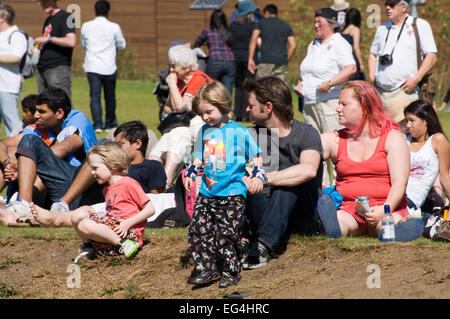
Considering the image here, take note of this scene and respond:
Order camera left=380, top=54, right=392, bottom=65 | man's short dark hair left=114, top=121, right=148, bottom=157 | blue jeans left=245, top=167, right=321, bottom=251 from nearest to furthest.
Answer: blue jeans left=245, top=167, right=321, bottom=251
man's short dark hair left=114, top=121, right=148, bottom=157
camera left=380, top=54, right=392, bottom=65

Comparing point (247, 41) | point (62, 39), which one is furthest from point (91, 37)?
point (247, 41)

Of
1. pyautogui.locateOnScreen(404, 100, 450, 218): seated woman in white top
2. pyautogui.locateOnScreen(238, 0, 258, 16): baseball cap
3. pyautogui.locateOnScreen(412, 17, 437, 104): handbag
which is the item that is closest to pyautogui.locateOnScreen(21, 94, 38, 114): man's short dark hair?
pyautogui.locateOnScreen(404, 100, 450, 218): seated woman in white top

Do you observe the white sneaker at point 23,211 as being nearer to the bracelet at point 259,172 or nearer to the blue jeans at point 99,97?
the bracelet at point 259,172

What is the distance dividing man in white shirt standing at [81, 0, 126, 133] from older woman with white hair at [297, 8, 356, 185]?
4.48 meters

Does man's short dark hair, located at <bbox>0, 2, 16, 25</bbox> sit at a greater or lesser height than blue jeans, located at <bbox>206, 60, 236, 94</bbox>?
greater

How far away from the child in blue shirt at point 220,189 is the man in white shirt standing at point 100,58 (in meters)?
6.94

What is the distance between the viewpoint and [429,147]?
20.6 feet

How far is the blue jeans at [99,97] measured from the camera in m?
11.5

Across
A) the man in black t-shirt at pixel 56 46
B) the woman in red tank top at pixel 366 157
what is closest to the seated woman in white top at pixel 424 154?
the woman in red tank top at pixel 366 157

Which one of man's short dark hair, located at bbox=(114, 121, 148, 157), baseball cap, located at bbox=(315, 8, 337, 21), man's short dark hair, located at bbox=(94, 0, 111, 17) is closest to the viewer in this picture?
man's short dark hair, located at bbox=(114, 121, 148, 157)

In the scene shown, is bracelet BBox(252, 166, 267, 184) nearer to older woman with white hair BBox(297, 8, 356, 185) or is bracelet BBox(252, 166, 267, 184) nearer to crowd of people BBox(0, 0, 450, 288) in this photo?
crowd of people BBox(0, 0, 450, 288)

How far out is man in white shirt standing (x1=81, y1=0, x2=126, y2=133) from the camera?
37.6 feet

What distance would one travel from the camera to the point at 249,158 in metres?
4.78

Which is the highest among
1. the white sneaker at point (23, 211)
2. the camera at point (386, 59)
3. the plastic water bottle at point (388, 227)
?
the camera at point (386, 59)
